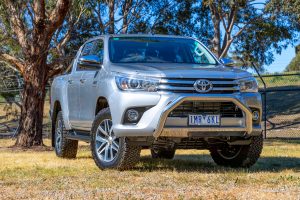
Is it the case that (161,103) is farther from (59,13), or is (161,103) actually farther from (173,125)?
(59,13)

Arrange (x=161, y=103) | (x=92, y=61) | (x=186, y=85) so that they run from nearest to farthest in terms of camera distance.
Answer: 1. (x=161, y=103)
2. (x=186, y=85)
3. (x=92, y=61)

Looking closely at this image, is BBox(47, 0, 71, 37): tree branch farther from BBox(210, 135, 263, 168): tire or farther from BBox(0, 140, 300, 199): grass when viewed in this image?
BBox(210, 135, 263, 168): tire

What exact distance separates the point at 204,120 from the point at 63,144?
12.0ft

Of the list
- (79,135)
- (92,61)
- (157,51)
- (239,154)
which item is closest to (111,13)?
(79,135)

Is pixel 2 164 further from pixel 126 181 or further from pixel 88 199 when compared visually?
pixel 88 199

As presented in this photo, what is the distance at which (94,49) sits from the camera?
9492mm

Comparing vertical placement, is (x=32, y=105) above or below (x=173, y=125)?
below

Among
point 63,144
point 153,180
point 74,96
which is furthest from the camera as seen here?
point 63,144

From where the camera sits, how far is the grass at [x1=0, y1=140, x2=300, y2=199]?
5.84 m

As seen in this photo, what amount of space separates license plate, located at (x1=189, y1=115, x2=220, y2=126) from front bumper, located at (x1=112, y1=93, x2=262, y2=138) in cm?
5

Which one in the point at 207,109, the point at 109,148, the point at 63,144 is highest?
the point at 207,109

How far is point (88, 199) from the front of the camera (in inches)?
219

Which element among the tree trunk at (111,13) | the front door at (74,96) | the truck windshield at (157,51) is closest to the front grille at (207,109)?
the truck windshield at (157,51)

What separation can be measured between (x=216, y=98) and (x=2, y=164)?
12.9 feet
